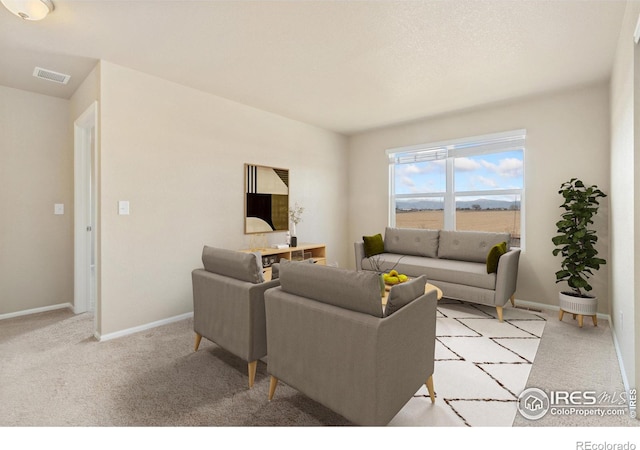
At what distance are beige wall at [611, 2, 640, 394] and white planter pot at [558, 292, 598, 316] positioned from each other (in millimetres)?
529

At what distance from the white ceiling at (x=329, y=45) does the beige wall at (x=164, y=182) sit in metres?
0.29

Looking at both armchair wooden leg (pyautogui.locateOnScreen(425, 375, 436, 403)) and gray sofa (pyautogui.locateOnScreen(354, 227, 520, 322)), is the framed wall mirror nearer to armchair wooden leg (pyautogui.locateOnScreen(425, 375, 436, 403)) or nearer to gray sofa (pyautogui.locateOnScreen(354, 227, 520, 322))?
gray sofa (pyautogui.locateOnScreen(354, 227, 520, 322))

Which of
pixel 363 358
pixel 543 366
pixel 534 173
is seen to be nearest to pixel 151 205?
pixel 363 358

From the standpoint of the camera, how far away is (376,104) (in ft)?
13.5

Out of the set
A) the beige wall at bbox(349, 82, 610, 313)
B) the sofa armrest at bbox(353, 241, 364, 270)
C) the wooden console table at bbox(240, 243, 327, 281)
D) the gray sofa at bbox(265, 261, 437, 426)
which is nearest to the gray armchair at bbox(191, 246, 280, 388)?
the gray sofa at bbox(265, 261, 437, 426)

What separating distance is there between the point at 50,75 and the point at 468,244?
5115 millimetres

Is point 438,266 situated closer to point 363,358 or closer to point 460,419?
point 460,419

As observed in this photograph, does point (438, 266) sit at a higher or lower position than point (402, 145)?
lower

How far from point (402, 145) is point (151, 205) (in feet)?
12.6

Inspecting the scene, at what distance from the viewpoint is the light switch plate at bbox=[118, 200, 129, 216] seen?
9.87ft

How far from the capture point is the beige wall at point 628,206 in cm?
188
